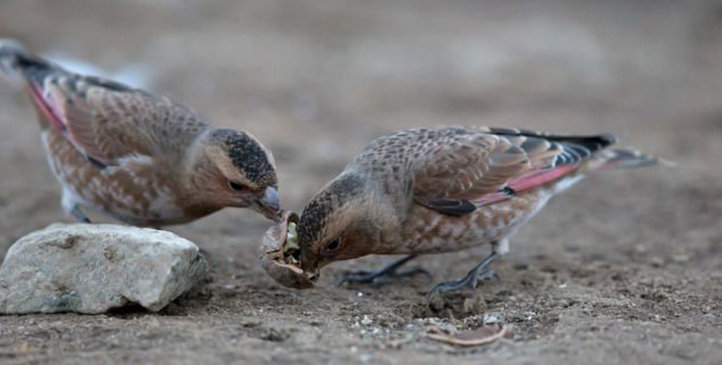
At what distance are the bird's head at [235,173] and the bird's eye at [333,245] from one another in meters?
0.50

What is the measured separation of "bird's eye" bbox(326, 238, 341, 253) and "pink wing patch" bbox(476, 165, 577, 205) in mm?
1327

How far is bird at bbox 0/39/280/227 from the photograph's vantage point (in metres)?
7.05

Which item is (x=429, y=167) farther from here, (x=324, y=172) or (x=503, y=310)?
(x=324, y=172)

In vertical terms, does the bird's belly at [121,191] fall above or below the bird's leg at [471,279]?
above

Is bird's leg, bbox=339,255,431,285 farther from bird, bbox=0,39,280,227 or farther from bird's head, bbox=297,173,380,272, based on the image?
bird, bbox=0,39,280,227

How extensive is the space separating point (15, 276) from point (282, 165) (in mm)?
5235

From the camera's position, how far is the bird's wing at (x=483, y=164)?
725 cm

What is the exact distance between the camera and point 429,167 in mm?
7289

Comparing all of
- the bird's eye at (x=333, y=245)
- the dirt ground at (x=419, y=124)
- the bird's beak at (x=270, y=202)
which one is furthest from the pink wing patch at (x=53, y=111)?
the bird's eye at (x=333, y=245)

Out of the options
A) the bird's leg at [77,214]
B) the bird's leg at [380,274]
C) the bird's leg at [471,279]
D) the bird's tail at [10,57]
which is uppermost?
the bird's tail at [10,57]

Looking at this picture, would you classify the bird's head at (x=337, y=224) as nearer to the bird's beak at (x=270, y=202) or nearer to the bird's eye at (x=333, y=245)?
the bird's eye at (x=333, y=245)

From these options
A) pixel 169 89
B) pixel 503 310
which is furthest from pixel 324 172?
pixel 503 310

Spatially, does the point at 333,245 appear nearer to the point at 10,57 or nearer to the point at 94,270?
the point at 94,270

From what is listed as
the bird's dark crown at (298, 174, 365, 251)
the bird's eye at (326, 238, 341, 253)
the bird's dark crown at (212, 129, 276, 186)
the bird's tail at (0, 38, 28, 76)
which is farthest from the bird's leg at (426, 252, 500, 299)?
the bird's tail at (0, 38, 28, 76)
